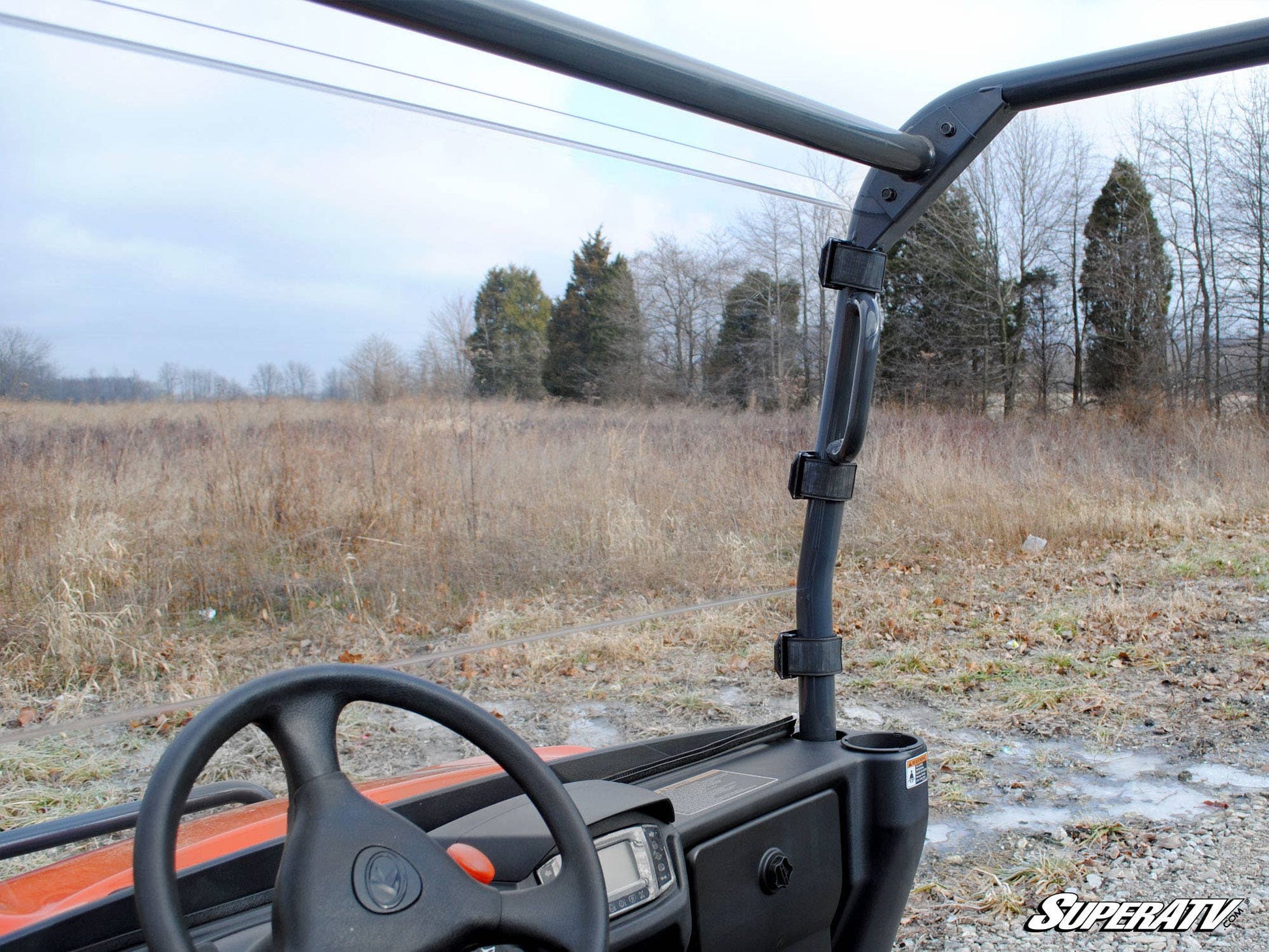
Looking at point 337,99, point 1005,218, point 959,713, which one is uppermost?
point 1005,218

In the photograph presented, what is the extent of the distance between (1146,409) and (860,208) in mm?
12271

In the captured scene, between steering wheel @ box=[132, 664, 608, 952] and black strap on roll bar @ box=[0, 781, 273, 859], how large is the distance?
0.15 metres

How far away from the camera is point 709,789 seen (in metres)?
1.57

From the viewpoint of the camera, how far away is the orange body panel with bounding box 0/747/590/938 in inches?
40.7

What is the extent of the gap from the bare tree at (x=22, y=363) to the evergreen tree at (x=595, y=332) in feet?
2.27

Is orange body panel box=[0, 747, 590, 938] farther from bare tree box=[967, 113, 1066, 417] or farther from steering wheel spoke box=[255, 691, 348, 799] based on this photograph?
bare tree box=[967, 113, 1066, 417]

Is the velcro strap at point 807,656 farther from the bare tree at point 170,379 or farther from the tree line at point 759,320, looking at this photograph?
the bare tree at point 170,379

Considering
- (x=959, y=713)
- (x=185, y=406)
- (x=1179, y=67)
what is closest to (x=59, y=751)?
(x=185, y=406)

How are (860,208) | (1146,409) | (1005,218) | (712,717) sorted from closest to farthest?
(860,208) < (712,717) < (1005,218) < (1146,409)

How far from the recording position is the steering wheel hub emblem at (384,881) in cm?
90

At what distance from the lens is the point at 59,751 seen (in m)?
0.99

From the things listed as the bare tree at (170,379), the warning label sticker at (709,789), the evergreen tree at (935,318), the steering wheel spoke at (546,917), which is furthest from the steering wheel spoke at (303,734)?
the evergreen tree at (935,318)

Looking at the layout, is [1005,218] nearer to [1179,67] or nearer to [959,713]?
[959,713]

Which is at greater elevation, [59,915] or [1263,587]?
[59,915]
